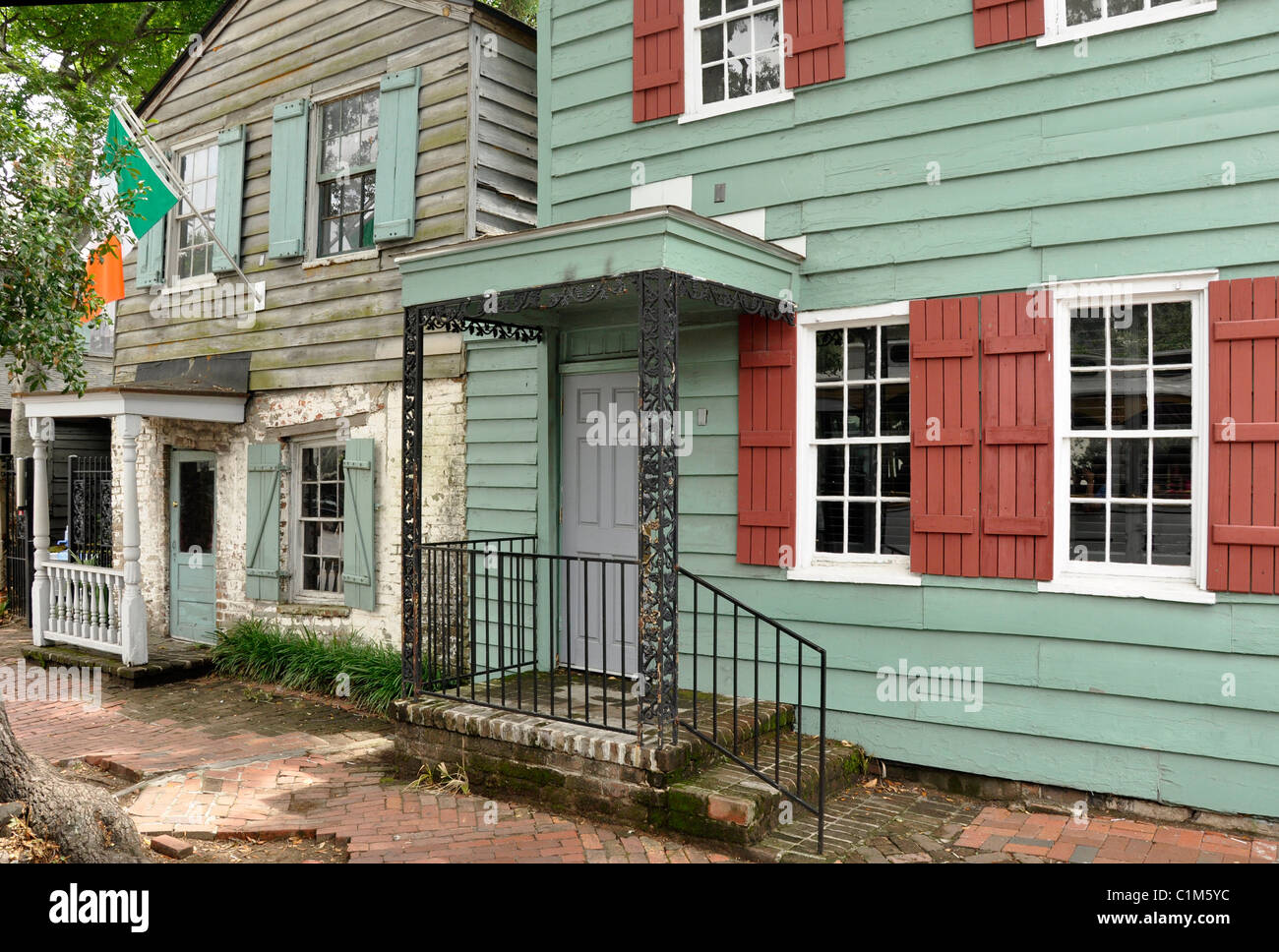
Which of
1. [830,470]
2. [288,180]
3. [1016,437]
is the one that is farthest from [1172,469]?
[288,180]

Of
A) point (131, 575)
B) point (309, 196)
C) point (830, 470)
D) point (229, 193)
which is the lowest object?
point (131, 575)

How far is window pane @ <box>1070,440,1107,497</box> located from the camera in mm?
4980

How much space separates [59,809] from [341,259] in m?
5.80

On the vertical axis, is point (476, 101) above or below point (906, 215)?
above

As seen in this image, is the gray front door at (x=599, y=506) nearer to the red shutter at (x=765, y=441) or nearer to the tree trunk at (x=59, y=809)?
the red shutter at (x=765, y=441)

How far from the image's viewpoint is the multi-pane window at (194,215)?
9914 mm

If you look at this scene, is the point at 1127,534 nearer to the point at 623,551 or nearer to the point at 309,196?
the point at 623,551

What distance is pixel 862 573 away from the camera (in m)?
5.59

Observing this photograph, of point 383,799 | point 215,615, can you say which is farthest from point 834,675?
point 215,615

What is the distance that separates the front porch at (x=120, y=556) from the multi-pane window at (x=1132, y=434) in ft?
24.9

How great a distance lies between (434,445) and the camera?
7.77 metres

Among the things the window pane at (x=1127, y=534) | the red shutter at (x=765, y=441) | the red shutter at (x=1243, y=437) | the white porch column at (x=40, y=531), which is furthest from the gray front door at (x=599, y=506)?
the white porch column at (x=40, y=531)
